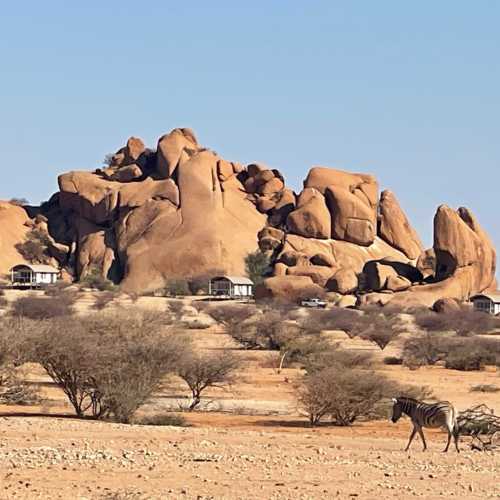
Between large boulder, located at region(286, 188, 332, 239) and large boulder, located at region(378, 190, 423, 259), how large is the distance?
23.1 ft

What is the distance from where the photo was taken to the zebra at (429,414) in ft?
69.9

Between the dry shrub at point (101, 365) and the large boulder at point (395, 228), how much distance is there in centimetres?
8156

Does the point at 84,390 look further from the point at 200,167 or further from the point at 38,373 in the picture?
the point at 200,167

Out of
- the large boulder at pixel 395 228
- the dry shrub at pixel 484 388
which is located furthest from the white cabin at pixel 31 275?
the dry shrub at pixel 484 388

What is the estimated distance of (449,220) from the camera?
91875 millimetres

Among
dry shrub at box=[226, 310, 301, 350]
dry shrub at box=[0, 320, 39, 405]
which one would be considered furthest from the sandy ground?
dry shrub at box=[226, 310, 301, 350]

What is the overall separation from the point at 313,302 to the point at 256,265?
54.5 ft

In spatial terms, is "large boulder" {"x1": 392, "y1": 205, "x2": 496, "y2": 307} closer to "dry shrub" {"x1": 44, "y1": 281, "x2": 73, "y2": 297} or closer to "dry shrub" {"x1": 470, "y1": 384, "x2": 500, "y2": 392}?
"dry shrub" {"x1": 44, "y1": 281, "x2": 73, "y2": 297}

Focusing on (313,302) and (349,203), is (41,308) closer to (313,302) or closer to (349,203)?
(313,302)

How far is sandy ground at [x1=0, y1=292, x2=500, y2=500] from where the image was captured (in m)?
16.6

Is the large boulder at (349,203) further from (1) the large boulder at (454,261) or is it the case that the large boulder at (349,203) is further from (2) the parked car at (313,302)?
(2) the parked car at (313,302)

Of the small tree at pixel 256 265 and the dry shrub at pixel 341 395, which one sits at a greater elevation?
the small tree at pixel 256 265

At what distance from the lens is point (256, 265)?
344ft

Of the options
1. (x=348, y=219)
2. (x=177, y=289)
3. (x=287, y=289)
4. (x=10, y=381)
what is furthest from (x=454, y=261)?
(x=10, y=381)
